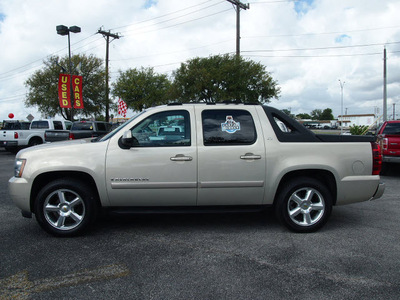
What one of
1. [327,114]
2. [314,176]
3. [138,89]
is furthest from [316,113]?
[314,176]

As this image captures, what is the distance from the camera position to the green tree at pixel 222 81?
972 inches

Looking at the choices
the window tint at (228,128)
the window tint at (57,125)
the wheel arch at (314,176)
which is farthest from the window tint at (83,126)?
the wheel arch at (314,176)

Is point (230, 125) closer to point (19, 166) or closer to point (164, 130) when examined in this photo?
point (164, 130)

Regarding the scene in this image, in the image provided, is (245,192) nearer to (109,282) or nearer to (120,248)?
(120,248)

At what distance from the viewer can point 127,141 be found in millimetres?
3994

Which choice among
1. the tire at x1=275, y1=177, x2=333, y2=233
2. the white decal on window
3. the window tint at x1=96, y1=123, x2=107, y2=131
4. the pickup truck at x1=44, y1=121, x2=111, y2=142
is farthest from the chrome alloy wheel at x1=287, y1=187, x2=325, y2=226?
the window tint at x1=96, y1=123, x2=107, y2=131

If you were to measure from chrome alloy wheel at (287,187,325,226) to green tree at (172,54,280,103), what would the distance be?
20.3 metres

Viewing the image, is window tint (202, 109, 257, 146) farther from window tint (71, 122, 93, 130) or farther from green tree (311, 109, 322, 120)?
green tree (311, 109, 322, 120)

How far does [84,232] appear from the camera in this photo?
166 inches

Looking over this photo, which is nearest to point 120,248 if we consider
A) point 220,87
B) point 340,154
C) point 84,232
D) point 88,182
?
point 84,232

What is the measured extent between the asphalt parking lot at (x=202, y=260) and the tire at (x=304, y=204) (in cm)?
16

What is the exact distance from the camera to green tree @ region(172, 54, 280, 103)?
2468 centimetres

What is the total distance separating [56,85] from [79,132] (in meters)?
22.0

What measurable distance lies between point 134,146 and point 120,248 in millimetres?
1255
